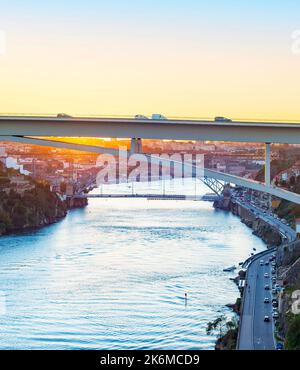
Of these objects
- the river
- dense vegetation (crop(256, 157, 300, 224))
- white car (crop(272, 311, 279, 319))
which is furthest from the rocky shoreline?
white car (crop(272, 311, 279, 319))

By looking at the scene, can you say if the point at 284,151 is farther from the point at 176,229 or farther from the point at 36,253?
the point at 36,253

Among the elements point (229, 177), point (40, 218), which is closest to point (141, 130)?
point (229, 177)

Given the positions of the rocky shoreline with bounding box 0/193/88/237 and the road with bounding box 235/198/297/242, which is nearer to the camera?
the road with bounding box 235/198/297/242

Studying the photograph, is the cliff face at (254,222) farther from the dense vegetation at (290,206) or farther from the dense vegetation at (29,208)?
the dense vegetation at (29,208)

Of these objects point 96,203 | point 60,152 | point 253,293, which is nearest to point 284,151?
point 96,203

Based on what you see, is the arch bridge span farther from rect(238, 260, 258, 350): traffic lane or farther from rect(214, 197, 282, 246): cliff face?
rect(214, 197, 282, 246): cliff face

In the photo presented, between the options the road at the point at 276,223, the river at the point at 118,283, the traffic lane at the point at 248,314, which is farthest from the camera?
the road at the point at 276,223

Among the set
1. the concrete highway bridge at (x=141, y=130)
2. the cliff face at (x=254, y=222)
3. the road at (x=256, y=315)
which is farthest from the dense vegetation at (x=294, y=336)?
the cliff face at (x=254, y=222)

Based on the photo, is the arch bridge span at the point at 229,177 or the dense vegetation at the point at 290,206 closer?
the arch bridge span at the point at 229,177
